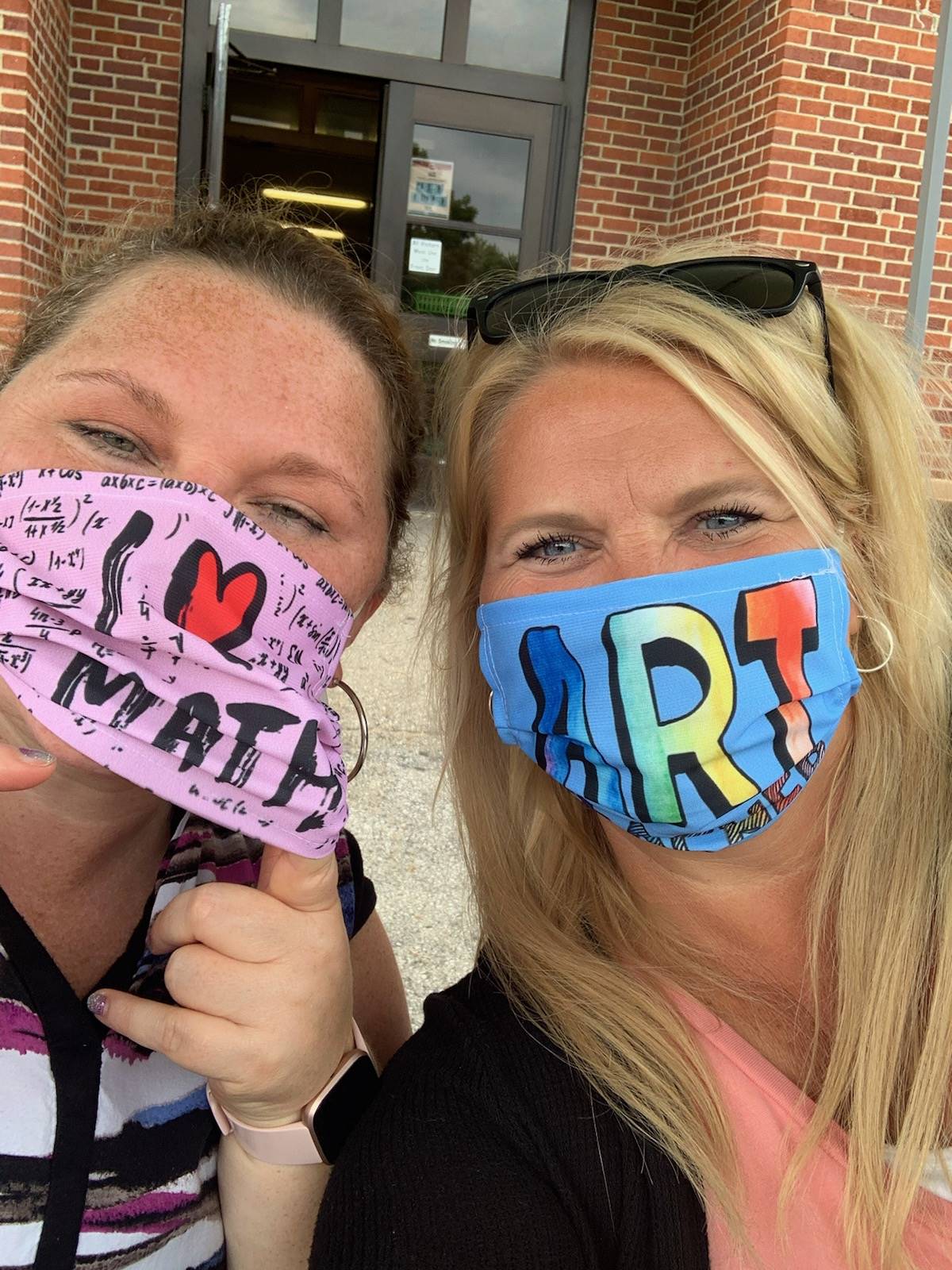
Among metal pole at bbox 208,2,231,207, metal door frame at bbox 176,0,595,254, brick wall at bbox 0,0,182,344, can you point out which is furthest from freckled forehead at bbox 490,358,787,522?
metal door frame at bbox 176,0,595,254

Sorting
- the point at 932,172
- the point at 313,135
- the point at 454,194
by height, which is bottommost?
the point at 932,172

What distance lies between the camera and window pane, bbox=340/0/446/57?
6691mm

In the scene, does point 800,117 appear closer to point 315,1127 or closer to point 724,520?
point 724,520

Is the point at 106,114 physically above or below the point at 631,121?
below

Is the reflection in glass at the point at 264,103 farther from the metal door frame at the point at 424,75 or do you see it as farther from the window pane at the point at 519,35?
the window pane at the point at 519,35

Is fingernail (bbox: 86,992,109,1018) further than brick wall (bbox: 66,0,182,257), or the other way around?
brick wall (bbox: 66,0,182,257)

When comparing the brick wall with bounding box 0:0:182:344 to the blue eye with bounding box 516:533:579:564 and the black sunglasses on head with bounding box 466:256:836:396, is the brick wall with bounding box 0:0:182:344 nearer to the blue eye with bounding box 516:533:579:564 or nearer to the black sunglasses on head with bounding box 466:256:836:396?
the black sunglasses on head with bounding box 466:256:836:396


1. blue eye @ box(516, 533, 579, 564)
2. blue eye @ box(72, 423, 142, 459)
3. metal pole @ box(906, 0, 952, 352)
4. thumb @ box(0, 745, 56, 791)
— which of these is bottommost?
thumb @ box(0, 745, 56, 791)

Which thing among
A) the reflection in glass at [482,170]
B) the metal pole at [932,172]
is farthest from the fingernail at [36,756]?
the reflection in glass at [482,170]

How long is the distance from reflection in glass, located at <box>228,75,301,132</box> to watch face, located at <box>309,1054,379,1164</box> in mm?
7475

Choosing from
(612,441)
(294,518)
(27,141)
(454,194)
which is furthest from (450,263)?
(294,518)

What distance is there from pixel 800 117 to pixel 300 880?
6235 millimetres

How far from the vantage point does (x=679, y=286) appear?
1.63m

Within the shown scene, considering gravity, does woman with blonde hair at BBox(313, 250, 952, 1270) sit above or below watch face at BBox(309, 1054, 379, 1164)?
above
